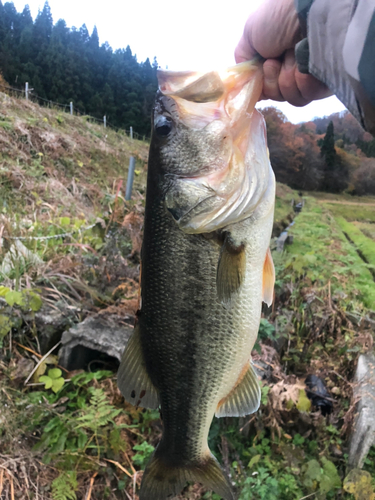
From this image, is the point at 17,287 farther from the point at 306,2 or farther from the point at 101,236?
the point at 306,2

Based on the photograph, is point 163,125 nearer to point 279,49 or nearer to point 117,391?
point 279,49

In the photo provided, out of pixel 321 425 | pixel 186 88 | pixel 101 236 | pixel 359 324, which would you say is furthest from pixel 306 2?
pixel 101 236

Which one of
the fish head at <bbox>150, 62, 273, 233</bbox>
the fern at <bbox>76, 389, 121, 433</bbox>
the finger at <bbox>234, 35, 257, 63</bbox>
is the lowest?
the fern at <bbox>76, 389, 121, 433</bbox>

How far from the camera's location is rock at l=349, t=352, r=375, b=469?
2.50m

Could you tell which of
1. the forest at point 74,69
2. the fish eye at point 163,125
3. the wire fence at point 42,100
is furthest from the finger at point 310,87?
the forest at point 74,69

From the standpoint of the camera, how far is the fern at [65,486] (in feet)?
7.16

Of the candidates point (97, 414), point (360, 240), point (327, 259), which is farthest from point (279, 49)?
point (360, 240)

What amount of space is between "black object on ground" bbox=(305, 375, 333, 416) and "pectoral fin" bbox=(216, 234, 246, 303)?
91.4 inches

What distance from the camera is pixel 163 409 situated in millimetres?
1548

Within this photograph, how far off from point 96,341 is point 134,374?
1642mm

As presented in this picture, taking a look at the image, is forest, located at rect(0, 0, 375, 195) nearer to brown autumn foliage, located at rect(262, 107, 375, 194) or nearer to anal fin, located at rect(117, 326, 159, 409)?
brown autumn foliage, located at rect(262, 107, 375, 194)

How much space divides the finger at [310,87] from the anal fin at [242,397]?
4.26 feet


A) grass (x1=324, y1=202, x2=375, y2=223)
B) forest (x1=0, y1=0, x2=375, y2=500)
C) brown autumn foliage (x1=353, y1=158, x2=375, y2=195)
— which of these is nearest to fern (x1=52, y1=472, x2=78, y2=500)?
forest (x1=0, y1=0, x2=375, y2=500)

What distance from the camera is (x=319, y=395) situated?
3.08 m
